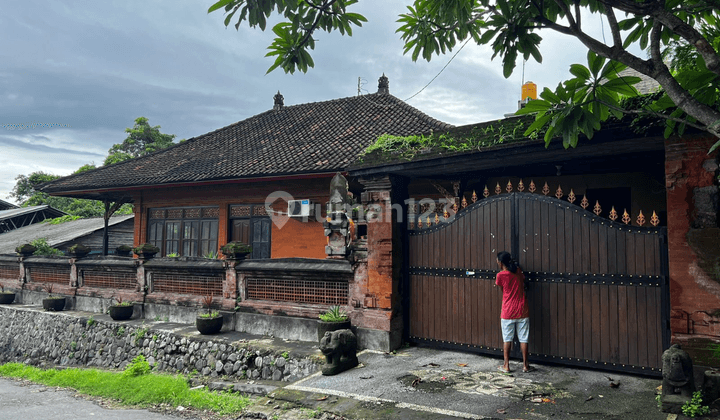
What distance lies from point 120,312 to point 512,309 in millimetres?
8467

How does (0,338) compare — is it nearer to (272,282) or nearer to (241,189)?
(241,189)

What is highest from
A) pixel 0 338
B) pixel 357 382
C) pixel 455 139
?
pixel 455 139

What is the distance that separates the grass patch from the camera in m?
5.74

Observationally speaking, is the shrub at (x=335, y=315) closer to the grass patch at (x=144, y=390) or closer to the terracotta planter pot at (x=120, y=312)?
the grass patch at (x=144, y=390)

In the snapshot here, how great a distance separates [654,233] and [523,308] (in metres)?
1.68

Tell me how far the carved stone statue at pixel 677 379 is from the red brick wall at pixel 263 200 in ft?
29.3

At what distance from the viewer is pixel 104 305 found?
37.5ft

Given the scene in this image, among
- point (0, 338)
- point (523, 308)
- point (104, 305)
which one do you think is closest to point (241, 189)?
point (104, 305)

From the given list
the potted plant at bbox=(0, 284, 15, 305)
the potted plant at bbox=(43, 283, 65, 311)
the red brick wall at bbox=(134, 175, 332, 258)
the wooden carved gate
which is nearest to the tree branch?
the wooden carved gate

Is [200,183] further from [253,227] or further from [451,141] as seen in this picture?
[451,141]

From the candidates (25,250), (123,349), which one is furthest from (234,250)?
(25,250)

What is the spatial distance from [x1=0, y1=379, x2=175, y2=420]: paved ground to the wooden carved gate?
3973 millimetres

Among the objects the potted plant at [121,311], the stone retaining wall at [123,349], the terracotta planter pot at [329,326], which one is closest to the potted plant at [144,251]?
the potted plant at [121,311]

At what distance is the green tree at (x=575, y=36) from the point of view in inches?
135
